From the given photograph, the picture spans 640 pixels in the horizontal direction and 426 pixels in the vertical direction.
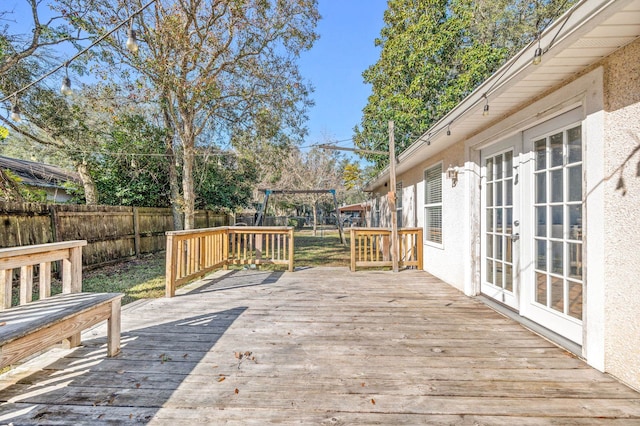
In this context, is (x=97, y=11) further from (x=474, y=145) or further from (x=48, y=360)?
(x=474, y=145)

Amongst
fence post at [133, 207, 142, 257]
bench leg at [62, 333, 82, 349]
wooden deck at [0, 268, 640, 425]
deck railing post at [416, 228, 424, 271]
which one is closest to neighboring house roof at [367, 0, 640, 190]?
wooden deck at [0, 268, 640, 425]

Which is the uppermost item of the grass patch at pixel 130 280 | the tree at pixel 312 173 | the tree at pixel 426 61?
the tree at pixel 426 61

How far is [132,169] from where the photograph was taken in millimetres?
9008

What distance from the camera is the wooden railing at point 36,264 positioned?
205cm

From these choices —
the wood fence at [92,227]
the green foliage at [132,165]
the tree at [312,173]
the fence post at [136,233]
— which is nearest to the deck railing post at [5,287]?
the wood fence at [92,227]

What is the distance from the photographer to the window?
17.3ft

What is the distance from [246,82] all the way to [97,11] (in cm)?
362

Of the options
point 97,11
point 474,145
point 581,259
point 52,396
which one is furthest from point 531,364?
point 97,11

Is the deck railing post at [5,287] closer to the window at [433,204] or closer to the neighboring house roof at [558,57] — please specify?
the neighboring house roof at [558,57]

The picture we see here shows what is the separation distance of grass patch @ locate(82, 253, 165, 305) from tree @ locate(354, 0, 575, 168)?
9361mm

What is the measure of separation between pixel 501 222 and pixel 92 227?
298 inches

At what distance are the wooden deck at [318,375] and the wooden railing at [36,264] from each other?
1.67 feet

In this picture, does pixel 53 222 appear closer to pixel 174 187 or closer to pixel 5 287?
pixel 174 187

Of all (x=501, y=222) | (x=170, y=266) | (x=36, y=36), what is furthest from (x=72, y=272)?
(x=36, y=36)
